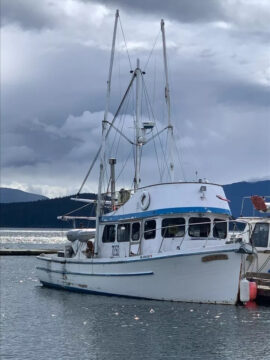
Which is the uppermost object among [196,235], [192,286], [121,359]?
[196,235]

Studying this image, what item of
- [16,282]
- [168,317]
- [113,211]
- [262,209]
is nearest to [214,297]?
[168,317]

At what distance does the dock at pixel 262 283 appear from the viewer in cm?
3127

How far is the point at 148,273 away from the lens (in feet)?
106

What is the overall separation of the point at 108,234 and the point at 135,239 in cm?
244

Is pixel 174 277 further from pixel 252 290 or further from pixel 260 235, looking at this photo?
pixel 260 235

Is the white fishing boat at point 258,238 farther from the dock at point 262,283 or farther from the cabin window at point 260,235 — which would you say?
the dock at point 262,283

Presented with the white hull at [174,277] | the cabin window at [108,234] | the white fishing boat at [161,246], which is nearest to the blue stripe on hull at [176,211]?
the white fishing boat at [161,246]

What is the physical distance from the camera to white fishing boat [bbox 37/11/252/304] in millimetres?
30922

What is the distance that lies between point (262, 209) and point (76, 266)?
35.5 ft

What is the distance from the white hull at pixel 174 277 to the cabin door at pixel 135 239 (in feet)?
3.98

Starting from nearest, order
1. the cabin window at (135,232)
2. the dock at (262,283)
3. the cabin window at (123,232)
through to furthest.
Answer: the dock at (262,283)
the cabin window at (135,232)
the cabin window at (123,232)

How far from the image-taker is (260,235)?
33.9m

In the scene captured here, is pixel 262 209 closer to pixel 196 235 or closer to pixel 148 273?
Answer: pixel 196 235

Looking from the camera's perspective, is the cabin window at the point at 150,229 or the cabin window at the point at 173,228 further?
the cabin window at the point at 150,229
